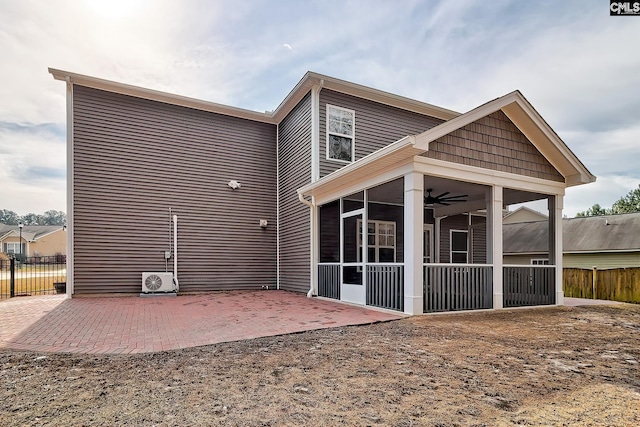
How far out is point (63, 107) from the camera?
10195 millimetres

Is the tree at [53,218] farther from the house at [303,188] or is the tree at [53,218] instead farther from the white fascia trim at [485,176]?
the white fascia trim at [485,176]

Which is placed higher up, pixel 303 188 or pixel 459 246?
pixel 303 188

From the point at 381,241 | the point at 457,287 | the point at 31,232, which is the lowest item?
the point at 457,287

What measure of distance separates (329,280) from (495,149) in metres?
4.52

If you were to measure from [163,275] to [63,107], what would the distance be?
17.3ft

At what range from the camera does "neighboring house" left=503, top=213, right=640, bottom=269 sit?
15.7 metres

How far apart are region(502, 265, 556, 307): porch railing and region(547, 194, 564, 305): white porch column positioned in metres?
0.09

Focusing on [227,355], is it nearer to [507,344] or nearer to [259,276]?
[507,344]

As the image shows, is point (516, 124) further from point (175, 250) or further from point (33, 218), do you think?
point (33, 218)

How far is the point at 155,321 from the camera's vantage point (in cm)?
614

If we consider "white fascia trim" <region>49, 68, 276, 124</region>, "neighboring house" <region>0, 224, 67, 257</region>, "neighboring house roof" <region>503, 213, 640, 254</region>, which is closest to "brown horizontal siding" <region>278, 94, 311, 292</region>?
"white fascia trim" <region>49, 68, 276, 124</region>

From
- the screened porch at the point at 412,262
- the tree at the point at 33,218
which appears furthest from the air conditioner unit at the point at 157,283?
the tree at the point at 33,218

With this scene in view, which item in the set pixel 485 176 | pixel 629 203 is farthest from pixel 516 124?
pixel 629 203

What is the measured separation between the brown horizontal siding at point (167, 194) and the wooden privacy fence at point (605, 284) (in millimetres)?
9278
